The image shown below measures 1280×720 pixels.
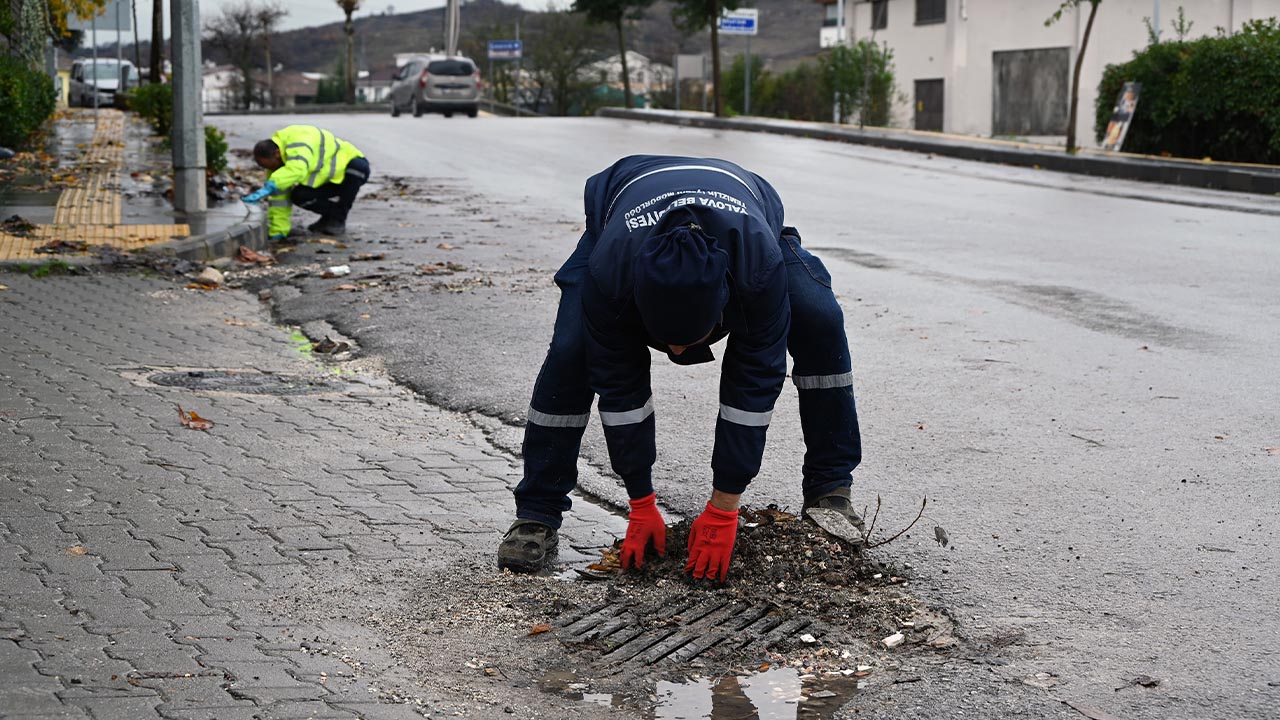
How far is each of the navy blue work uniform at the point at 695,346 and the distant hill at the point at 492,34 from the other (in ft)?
172

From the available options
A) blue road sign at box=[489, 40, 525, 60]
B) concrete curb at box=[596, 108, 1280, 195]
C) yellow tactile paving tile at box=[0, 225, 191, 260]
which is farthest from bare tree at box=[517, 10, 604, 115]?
yellow tactile paving tile at box=[0, 225, 191, 260]

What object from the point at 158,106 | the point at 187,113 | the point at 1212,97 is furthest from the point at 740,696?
the point at 158,106

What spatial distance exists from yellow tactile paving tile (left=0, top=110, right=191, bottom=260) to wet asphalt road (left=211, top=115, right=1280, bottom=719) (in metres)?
1.95

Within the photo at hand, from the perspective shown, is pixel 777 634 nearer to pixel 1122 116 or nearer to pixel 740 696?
pixel 740 696

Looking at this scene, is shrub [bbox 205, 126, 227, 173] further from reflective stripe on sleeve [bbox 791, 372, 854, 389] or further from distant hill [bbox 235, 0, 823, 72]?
distant hill [bbox 235, 0, 823, 72]

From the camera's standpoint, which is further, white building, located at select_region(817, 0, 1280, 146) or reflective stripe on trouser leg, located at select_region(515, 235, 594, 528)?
white building, located at select_region(817, 0, 1280, 146)

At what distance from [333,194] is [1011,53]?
2756 cm

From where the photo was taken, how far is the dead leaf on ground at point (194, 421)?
5921 millimetres

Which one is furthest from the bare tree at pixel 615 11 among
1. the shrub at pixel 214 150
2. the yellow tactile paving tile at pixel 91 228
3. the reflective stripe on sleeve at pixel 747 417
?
the reflective stripe on sleeve at pixel 747 417

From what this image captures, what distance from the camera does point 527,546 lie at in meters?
4.28

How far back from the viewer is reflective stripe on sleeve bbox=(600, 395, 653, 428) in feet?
12.9

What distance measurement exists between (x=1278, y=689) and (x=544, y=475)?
210 cm

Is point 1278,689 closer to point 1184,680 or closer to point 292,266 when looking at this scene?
point 1184,680

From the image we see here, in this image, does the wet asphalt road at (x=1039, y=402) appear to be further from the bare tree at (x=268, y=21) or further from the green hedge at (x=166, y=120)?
the bare tree at (x=268, y=21)
